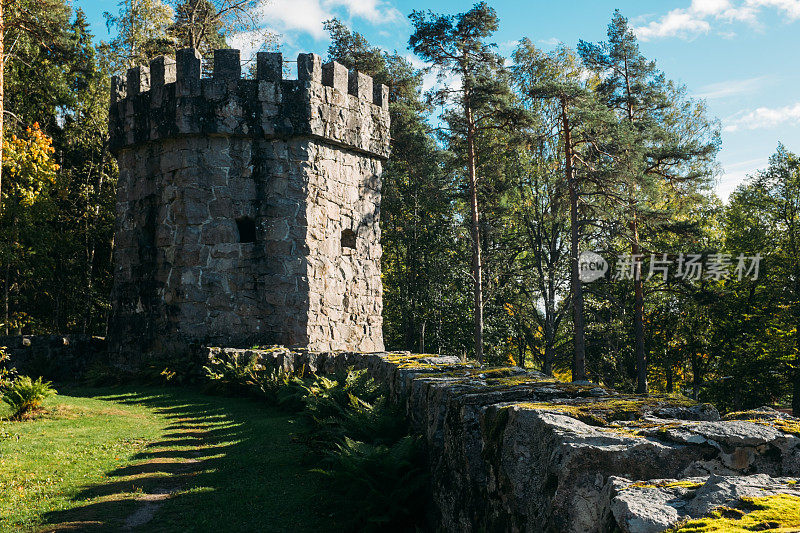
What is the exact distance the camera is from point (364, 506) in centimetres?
508

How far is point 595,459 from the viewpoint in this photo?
8.86 feet

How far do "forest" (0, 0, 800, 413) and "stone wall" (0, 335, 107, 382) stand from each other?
21.0 feet

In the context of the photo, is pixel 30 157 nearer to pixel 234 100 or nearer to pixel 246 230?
pixel 234 100

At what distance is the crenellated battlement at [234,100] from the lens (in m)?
15.1

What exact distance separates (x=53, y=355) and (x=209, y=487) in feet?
37.5

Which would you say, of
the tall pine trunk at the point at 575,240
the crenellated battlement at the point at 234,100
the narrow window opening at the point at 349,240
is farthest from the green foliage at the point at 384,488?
the tall pine trunk at the point at 575,240

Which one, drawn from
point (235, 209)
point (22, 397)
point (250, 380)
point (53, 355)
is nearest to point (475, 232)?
point (235, 209)

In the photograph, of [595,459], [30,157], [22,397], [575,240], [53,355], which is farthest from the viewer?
[575,240]

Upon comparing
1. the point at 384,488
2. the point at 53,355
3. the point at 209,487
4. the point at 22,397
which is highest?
the point at 53,355

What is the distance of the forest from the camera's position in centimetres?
2258

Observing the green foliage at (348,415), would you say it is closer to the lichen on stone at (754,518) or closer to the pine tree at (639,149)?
the lichen on stone at (754,518)

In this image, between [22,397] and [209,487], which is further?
[22,397]

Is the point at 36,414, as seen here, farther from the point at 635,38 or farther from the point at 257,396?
the point at 635,38

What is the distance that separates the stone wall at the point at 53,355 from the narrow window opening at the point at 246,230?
16.3 ft
